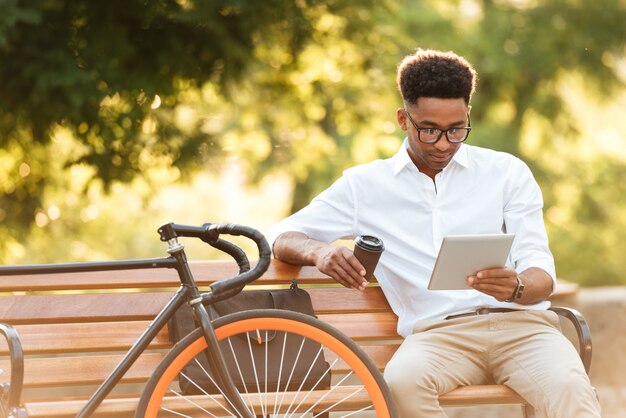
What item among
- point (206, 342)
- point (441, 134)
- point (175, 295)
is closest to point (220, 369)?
point (206, 342)

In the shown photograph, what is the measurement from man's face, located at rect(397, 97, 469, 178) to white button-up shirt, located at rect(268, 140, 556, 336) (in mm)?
99

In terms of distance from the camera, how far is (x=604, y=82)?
11.7m

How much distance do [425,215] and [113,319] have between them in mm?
1240

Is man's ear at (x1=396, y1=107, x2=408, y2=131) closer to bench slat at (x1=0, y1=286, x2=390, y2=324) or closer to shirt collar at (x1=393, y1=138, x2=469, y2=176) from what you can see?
shirt collar at (x1=393, y1=138, x2=469, y2=176)

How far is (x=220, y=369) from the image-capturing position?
Answer: 3486mm

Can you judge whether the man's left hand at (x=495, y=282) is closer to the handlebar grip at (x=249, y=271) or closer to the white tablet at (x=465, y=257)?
the white tablet at (x=465, y=257)

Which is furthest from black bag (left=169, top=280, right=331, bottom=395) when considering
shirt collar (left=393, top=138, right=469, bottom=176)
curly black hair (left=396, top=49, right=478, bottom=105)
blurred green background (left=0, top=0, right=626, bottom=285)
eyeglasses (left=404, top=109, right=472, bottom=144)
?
blurred green background (left=0, top=0, right=626, bottom=285)

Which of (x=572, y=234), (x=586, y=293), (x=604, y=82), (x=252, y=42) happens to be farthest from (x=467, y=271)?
(x=572, y=234)

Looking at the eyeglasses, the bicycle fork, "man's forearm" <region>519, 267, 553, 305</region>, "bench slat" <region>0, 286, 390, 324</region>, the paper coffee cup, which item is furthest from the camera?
"bench slat" <region>0, 286, 390, 324</region>

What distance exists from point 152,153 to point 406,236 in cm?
331

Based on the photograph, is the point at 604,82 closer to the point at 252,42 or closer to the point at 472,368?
the point at 252,42

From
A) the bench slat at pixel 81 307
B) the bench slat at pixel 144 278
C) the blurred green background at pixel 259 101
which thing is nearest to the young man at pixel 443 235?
the bench slat at pixel 144 278

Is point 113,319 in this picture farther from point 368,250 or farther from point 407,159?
point 407,159

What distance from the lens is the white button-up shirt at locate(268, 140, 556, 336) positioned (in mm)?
4199
